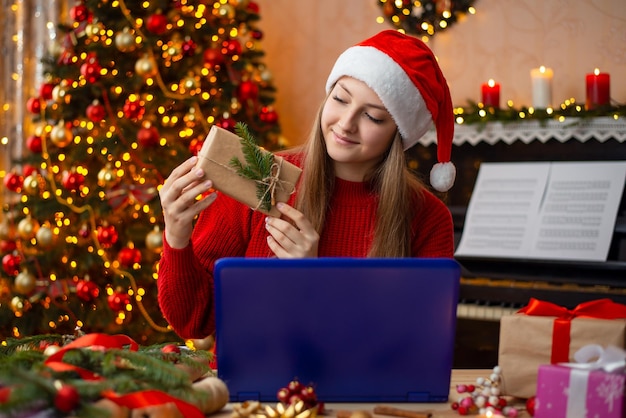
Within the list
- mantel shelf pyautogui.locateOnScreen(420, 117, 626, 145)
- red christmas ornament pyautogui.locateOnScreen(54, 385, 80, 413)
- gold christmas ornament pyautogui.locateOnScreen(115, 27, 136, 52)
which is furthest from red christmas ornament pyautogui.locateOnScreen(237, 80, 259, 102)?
red christmas ornament pyautogui.locateOnScreen(54, 385, 80, 413)

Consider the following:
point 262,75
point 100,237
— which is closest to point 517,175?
point 262,75

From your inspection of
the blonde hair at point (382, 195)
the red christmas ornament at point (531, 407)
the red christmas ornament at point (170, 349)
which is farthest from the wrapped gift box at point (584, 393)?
the blonde hair at point (382, 195)

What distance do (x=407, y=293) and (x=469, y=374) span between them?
43 centimetres

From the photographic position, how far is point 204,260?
198cm

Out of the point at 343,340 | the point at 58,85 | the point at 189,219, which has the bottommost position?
the point at 343,340

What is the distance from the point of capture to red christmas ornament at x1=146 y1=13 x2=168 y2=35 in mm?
3685

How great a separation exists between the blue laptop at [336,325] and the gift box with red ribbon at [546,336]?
0.18 m

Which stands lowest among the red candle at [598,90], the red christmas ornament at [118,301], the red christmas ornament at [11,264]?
the red christmas ornament at [118,301]

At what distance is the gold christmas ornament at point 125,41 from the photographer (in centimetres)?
367

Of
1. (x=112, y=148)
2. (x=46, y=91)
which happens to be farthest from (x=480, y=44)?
(x=46, y=91)

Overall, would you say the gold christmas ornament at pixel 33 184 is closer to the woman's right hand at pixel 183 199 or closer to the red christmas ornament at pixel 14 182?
the red christmas ornament at pixel 14 182

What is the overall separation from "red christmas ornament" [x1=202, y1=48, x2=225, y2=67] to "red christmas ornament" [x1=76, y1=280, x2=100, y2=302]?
1.18 m

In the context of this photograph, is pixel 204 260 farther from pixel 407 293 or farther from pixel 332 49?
pixel 332 49

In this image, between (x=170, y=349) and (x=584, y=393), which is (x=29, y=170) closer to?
(x=170, y=349)
